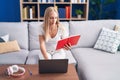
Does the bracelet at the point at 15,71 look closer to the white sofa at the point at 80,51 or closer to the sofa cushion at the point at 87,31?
the white sofa at the point at 80,51

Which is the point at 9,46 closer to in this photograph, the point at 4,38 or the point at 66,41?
the point at 4,38

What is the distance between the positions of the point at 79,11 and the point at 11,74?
2.81 meters

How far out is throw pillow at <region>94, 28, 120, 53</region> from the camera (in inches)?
118

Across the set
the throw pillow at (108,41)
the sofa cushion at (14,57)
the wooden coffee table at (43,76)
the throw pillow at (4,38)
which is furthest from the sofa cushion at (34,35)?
the wooden coffee table at (43,76)

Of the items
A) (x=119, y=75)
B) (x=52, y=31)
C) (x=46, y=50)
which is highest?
(x=52, y=31)

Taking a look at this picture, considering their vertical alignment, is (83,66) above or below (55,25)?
below

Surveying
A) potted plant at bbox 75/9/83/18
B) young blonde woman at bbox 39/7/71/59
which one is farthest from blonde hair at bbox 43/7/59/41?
potted plant at bbox 75/9/83/18

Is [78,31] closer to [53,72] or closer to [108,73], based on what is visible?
[108,73]

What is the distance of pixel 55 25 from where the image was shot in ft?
8.34

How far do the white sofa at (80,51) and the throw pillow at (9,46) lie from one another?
0.19 ft

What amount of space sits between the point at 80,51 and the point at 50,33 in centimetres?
65

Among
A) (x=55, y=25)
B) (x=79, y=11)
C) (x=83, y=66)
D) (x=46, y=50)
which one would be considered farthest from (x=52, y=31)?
(x=79, y=11)

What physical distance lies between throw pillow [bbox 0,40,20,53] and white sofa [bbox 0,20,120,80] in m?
0.06

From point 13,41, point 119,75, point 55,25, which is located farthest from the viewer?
point 13,41
